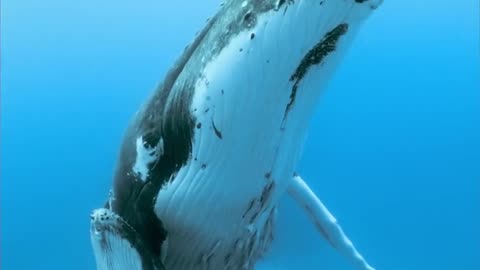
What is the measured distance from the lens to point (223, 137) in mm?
698

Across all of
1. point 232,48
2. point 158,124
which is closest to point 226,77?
point 232,48

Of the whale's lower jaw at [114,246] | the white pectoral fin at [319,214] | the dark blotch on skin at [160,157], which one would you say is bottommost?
the white pectoral fin at [319,214]

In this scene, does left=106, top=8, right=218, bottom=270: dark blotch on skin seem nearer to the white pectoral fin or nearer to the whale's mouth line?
the whale's mouth line

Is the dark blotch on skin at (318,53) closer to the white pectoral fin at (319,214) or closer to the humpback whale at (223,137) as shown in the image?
the humpback whale at (223,137)

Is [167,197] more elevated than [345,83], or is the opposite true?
[345,83]

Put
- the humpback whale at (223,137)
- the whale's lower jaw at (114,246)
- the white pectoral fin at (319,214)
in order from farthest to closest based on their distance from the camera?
the white pectoral fin at (319,214)
the whale's lower jaw at (114,246)
the humpback whale at (223,137)

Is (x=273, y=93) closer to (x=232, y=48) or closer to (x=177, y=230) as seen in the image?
(x=232, y=48)

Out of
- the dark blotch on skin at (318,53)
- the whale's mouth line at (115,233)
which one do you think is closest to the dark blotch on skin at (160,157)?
the whale's mouth line at (115,233)

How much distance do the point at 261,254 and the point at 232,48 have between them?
0.39m

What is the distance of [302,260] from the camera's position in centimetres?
208

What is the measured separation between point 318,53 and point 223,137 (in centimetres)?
16

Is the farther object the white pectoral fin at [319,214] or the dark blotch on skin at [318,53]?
the white pectoral fin at [319,214]

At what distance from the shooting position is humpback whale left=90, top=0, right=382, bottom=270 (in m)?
0.66

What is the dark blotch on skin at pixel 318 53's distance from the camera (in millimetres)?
675
